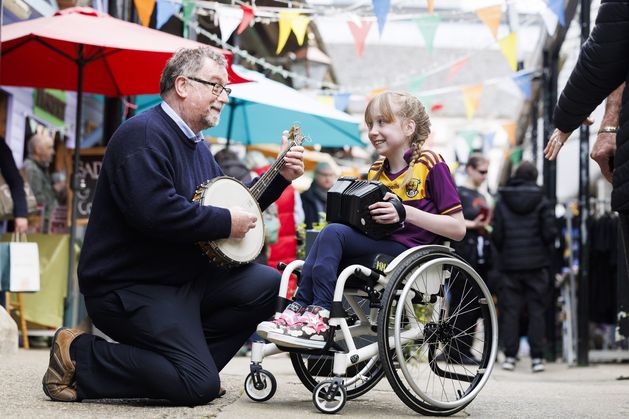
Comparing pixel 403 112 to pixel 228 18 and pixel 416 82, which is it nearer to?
pixel 228 18

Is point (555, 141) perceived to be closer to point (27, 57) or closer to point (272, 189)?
point (272, 189)

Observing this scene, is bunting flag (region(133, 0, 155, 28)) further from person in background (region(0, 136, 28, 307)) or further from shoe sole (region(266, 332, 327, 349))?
shoe sole (region(266, 332, 327, 349))

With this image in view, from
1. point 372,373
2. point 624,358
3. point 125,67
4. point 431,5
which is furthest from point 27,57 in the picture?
point 624,358

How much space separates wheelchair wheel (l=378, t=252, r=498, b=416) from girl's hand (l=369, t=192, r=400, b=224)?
0.18 metres

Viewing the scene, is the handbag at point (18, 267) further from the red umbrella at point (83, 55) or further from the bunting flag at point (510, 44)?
the bunting flag at point (510, 44)

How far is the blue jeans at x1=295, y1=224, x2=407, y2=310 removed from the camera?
4152 mm

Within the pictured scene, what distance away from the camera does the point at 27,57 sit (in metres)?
8.44

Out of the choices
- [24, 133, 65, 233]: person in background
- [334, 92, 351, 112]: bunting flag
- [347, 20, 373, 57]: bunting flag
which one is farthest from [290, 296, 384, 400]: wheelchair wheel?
[334, 92, 351, 112]: bunting flag

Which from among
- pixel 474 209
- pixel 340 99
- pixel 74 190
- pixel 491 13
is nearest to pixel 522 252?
pixel 474 209

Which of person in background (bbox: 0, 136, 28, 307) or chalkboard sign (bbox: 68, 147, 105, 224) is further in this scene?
chalkboard sign (bbox: 68, 147, 105, 224)

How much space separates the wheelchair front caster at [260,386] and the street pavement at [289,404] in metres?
0.05

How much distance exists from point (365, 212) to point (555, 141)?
0.83m

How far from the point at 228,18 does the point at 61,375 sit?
615 centimetres

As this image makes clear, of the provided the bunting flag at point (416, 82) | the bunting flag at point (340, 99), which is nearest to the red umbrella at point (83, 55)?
the bunting flag at point (340, 99)
